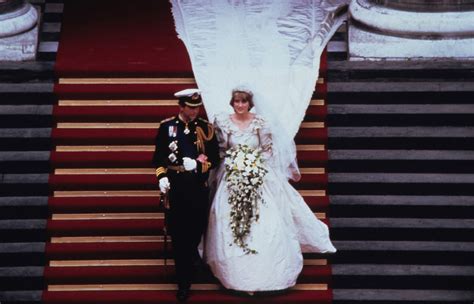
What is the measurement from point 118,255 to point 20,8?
11.9ft

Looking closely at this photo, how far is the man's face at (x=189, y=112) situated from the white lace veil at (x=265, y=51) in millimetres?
701

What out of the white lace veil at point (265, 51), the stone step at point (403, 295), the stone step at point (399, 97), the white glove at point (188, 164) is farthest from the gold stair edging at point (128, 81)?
the stone step at point (403, 295)

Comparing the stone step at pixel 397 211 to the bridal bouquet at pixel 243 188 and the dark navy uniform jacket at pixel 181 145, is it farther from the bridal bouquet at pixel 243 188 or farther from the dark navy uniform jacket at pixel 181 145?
the dark navy uniform jacket at pixel 181 145

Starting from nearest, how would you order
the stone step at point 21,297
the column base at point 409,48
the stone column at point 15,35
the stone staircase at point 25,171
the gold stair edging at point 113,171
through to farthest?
the stone step at point 21,297 < the stone staircase at point 25,171 < the gold stair edging at point 113,171 < the column base at point 409,48 < the stone column at point 15,35

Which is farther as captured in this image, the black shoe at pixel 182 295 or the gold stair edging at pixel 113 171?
the gold stair edging at pixel 113 171

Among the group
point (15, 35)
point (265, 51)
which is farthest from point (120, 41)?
point (265, 51)

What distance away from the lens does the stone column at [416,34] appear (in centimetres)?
1291

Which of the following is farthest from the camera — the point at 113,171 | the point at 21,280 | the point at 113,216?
the point at 113,171

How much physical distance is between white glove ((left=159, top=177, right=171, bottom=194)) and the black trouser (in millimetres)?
99

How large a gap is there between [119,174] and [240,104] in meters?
1.79

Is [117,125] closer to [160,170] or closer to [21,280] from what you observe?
[160,170]

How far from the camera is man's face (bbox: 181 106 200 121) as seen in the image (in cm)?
1045

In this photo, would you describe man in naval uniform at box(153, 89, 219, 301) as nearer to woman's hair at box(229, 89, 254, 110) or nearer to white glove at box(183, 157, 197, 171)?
white glove at box(183, 157, 197, 171)

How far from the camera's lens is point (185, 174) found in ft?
34.1
